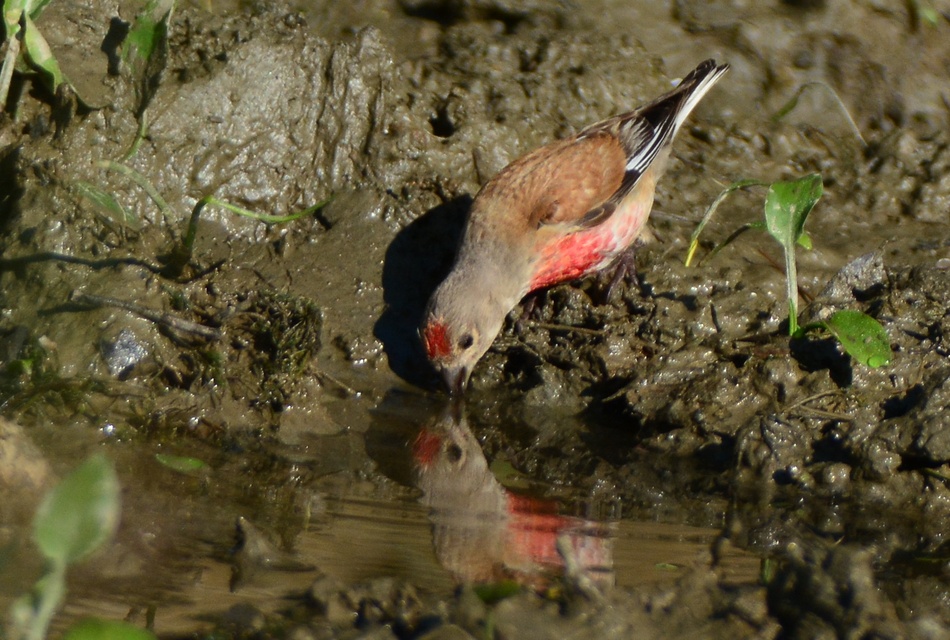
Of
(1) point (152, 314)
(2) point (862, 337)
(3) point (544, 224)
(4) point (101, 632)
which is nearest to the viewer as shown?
(4) point (101, 632)

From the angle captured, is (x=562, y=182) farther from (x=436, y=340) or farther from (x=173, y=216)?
(x=173, y=216)

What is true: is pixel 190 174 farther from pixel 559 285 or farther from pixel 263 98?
pixel 559 285

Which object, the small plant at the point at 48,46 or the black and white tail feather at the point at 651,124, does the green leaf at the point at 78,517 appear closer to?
the small plant at the point at 48,46

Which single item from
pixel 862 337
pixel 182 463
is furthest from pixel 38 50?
pixel 862 337

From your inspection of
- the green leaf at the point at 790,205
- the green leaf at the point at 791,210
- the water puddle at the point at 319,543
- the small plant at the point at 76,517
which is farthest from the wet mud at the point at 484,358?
the small plant at the point at 76,517

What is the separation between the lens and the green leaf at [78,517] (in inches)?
77.4

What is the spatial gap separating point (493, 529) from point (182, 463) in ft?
4.26

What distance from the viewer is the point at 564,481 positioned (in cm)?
432

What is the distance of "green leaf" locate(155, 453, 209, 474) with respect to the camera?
13.0ft

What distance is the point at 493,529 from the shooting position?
361cm

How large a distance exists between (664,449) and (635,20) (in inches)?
→ 128

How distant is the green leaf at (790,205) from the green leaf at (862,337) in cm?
43

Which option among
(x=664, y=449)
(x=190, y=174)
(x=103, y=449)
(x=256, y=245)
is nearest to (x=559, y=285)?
(x=664, y=449)

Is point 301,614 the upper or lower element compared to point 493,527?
upper
